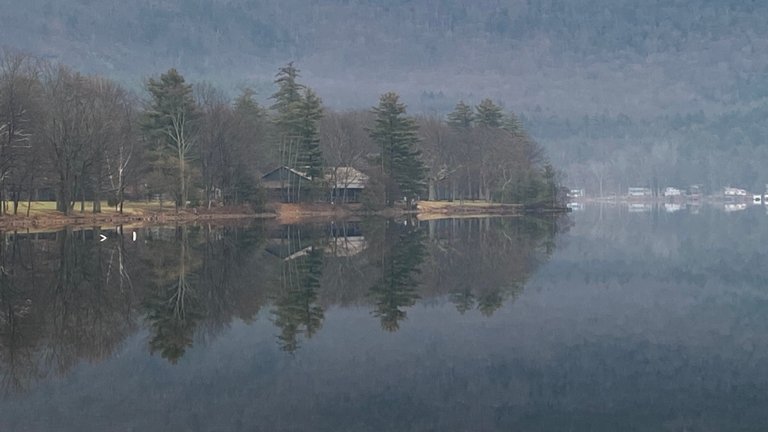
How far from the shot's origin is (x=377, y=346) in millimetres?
18031

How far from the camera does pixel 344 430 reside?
1180 centimetres

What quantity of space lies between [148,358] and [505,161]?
354 ft

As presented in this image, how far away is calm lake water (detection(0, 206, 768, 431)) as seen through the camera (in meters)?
12.7

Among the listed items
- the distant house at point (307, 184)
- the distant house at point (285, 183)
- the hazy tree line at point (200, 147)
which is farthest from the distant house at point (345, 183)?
the distant house at point (285, 183)

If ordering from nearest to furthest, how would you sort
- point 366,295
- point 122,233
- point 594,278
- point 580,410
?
point 580,410 → point 366,295 → point 594,278 → point 122,233

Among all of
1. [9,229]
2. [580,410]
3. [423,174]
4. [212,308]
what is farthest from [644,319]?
[423,174]

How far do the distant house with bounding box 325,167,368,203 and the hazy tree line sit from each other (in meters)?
1.22

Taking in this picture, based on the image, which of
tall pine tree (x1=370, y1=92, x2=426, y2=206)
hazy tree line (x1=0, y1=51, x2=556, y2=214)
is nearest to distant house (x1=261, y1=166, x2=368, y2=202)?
hazy tree line (x1=0, y1=51, x2=556, y2=214)

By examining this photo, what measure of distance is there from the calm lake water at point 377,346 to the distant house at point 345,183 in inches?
2491

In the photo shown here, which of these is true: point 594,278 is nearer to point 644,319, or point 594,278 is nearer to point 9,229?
point 644,319

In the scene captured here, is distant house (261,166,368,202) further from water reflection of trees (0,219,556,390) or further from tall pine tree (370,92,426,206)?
water reflection of trees (0,219,556,390)

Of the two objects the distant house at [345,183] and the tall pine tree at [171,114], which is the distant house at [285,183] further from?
the tall pine tree at [171,114]

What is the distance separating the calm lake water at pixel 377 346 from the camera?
12719 mm

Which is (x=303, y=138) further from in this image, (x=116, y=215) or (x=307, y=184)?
(x=116, y=215)
